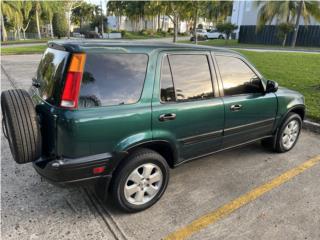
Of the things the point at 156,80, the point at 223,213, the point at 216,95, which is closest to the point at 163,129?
the point at 156,80

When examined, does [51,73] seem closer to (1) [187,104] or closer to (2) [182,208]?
(1) [187,104]

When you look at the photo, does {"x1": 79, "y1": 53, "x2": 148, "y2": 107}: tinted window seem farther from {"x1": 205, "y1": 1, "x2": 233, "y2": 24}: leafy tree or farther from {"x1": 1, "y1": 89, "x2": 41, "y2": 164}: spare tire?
{"x1": 205, "y1": 1, "x2": 233, "y2": 24}: leafy tree

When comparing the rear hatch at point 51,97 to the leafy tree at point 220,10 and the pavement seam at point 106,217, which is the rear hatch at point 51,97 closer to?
the pavement seam at point 106,217

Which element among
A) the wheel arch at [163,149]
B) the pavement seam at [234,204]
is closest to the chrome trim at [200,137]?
the wheel arch at [163,149]

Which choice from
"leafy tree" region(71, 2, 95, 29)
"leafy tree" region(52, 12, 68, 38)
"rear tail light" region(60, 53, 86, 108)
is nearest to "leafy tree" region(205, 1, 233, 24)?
"leafy tree" region(52, 12, 68, 38)

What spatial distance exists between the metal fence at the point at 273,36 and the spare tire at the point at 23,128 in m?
29.0

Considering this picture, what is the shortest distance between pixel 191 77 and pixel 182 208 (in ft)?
4.59

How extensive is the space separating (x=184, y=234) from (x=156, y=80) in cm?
147

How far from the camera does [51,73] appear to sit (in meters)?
2.63

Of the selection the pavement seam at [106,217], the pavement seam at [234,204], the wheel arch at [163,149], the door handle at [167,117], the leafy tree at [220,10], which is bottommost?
the pavement seam at [106,217]

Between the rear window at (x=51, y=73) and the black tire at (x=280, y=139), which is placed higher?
the rear window at (x=51, y=73)

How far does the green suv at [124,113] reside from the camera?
2375 mm

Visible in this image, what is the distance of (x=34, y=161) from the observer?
2598 mm

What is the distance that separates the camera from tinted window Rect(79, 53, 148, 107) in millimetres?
2396
